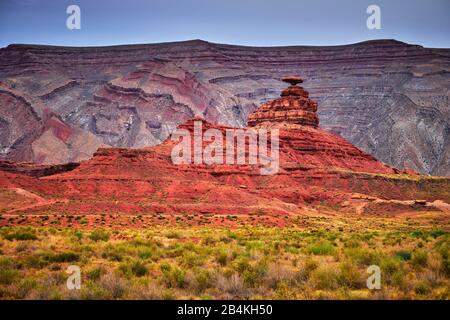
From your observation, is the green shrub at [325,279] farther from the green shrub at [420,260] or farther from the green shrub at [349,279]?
the green shrub at [420,260]

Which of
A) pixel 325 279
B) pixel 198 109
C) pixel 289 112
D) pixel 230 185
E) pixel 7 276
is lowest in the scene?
pixel 230 185

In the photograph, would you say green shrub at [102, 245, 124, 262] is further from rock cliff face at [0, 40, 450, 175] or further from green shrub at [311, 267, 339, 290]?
rock cliff face at [0, 40, 450, 175]

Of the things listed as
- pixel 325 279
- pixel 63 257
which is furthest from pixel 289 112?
pixel 325 279

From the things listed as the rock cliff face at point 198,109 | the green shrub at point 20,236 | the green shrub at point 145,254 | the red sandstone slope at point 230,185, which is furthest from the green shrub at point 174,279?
the rock cliff face at point 198,109

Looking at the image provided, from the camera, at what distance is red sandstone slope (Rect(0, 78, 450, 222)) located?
63156mm

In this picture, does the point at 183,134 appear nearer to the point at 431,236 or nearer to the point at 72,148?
the point at 431,236

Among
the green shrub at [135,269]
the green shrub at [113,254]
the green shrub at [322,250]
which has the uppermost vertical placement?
the green shrub at [135,269]

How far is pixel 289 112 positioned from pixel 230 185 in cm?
3566

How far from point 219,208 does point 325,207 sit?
16424mm

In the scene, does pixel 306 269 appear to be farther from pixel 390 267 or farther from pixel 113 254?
pixel 113 254

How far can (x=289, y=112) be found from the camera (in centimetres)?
10638

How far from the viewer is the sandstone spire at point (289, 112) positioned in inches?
4144

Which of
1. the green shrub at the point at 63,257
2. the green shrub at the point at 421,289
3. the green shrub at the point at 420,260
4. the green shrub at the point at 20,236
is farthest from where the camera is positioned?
the green shrub at the point at 20,236

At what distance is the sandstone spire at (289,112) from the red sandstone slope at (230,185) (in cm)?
592
